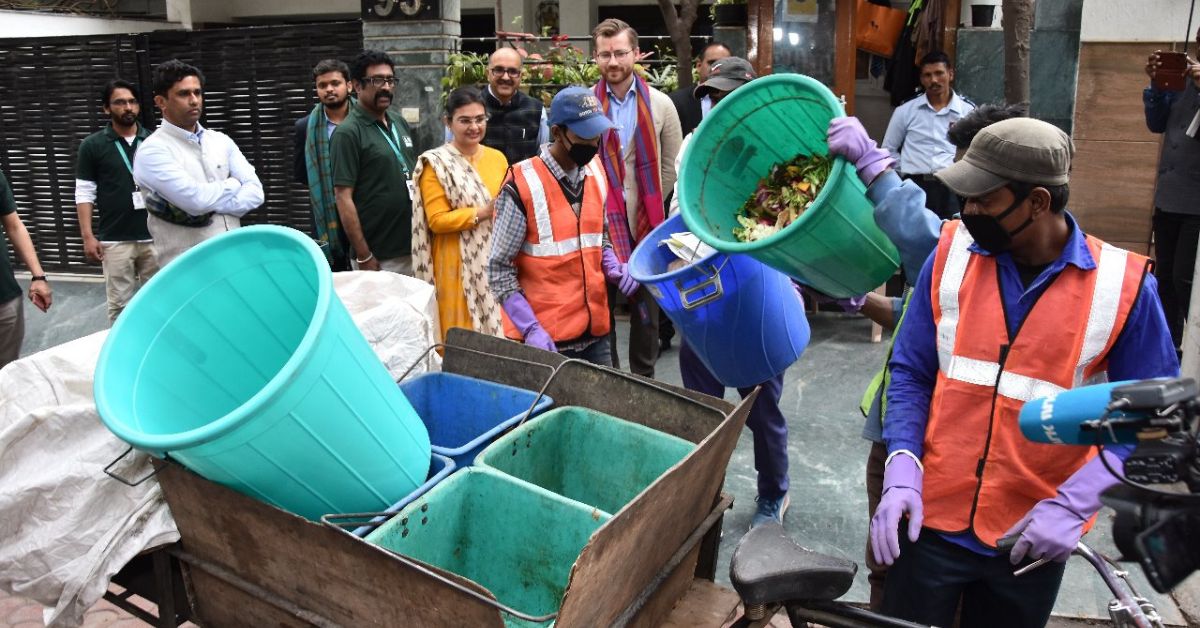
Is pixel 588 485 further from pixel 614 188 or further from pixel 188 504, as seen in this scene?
pixel 614 188

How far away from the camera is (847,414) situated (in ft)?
17.4

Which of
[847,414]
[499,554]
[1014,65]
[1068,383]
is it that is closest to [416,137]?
[847,414]

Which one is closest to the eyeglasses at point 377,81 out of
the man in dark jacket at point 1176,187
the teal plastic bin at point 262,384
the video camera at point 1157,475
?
the teal plastic bin at point 262,384

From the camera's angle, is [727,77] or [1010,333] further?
[727,77]

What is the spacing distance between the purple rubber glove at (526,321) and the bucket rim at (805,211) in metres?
0.95

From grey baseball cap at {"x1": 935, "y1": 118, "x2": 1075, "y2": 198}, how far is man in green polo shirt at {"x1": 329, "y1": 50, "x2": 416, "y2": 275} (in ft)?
11.5

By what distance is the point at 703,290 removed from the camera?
124 inches

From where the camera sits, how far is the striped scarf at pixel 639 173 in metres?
4.92

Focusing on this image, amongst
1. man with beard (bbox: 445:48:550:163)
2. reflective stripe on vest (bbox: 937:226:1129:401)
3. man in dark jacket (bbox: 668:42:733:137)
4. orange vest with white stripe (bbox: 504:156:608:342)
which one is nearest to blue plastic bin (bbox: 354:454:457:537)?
reflective stripe on vest (bbox: 937:226:1129:401)

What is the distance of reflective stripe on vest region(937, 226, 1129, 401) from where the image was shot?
2.06 m

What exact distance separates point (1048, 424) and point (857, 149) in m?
1.09

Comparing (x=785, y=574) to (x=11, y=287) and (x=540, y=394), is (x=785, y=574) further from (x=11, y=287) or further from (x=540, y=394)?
(x=11, y=287)

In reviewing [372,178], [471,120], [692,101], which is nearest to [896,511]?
[471,120]

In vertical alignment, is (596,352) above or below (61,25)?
→ below
